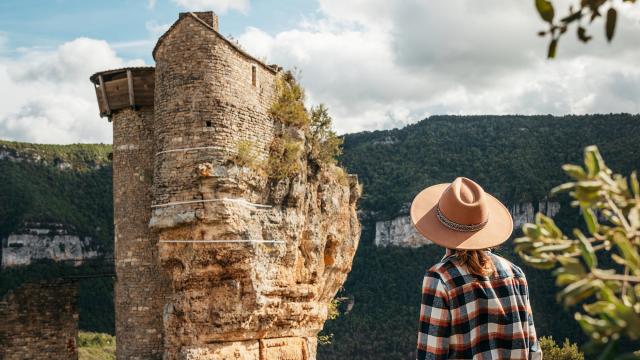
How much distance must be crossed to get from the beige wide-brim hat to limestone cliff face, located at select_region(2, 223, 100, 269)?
47438mm

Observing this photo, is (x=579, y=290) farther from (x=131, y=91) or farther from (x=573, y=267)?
(x=131, y=91)

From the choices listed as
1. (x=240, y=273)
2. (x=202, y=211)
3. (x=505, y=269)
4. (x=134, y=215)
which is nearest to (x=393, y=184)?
(x=134, y=215)

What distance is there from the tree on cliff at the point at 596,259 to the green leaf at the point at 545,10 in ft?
1.26

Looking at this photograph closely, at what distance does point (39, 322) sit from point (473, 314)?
1463 centimetres

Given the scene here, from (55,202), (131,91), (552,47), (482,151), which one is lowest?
(552,47)

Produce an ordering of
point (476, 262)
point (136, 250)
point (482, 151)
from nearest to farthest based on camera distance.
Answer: point (476, 262) → point (136, 250) → point (482, 151)

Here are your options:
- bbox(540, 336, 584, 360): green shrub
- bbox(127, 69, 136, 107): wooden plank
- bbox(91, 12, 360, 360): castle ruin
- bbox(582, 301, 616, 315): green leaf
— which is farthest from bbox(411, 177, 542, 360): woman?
bbox(540, 336, 584, 360): green shrub

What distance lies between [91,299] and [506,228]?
44659mm

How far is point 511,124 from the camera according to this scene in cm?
7456

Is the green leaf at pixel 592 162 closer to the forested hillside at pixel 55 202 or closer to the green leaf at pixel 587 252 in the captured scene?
the green leaf at pixel 587 252

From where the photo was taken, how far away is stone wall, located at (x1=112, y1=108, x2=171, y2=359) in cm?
1491

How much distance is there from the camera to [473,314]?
4.49 metres

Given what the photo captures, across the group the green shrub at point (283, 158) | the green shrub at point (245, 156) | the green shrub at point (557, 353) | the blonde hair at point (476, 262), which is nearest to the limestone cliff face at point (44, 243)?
the green shrub at point (557, 353)

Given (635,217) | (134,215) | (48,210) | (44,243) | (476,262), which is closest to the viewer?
(635,217)
